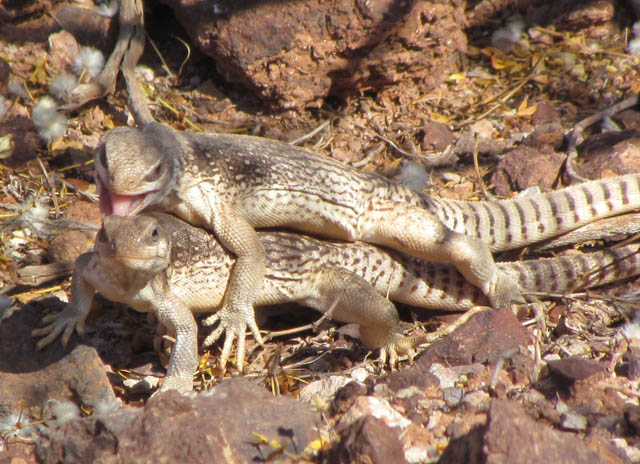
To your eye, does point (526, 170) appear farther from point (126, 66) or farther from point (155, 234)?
point (126, 66)

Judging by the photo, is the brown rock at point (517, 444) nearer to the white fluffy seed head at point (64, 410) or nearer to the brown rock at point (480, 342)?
the brown rock at point (480, 342)

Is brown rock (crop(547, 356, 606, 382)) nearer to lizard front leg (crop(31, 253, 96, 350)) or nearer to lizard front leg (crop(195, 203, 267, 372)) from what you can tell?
lizard front leg (crop(195, 203, 267, 372))

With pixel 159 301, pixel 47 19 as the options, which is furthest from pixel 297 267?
pixel 47 19

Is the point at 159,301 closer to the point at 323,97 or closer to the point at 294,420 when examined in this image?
the point at 294,420

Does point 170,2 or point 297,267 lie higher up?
point 170,2

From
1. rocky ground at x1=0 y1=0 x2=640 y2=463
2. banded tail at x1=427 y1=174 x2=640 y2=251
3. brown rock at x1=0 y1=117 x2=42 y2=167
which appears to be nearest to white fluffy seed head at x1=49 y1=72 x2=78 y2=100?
rocky ground at x1=0 y1=0 x2=640 y2=463

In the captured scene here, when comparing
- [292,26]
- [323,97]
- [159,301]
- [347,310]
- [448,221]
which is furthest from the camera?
[323,97]
